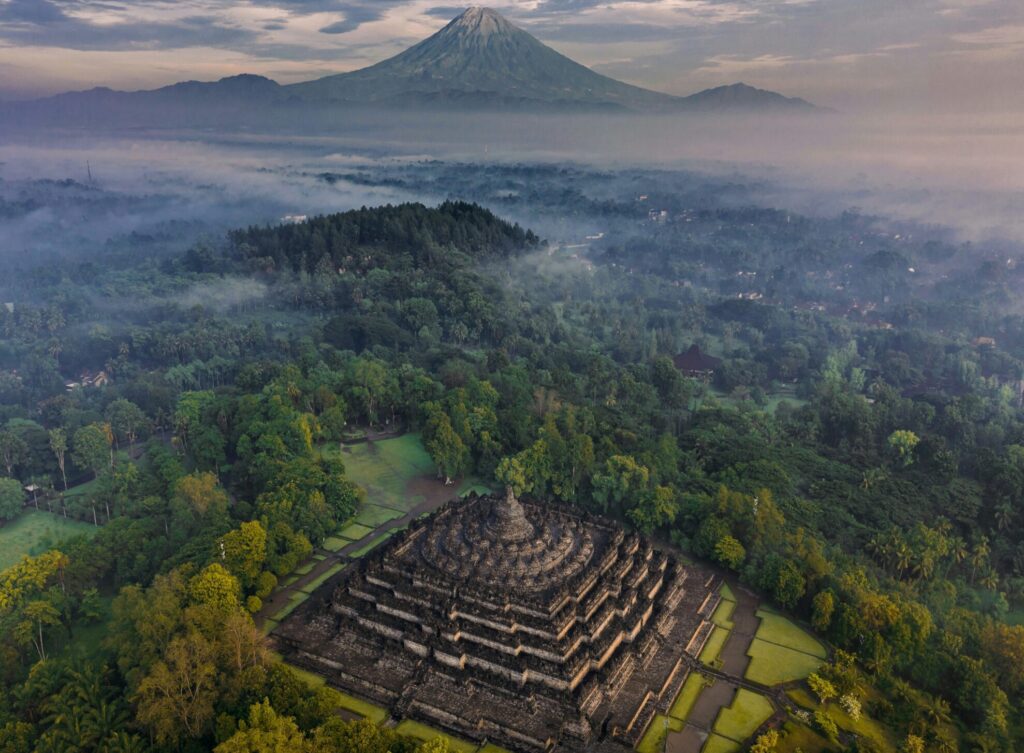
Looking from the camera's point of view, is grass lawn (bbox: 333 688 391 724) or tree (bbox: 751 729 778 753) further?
grass lawn (bbox: 333 688 391 724)

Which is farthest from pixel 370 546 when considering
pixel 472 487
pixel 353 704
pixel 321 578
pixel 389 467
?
pixel 353 704

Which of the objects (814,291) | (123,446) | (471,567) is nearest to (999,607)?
(471,567)

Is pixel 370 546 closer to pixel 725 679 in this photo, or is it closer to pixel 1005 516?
pixel 725 679

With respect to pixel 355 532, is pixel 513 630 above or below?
above

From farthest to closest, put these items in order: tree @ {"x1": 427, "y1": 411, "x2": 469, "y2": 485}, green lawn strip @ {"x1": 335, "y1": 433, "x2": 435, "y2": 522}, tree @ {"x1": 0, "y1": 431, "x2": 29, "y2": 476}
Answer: tree @ {"x1": 0, "y1": 431, "x2": 29, "y2": 476}
tree @ {"x1": 427, "y1": 411, "x2": 469, "y2": 485}
green lawn strip @ {"x1": 335, "y1": 433, "x2": 435, "y2": 522}

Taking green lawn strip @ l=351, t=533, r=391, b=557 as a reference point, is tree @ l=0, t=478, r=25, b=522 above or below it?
below

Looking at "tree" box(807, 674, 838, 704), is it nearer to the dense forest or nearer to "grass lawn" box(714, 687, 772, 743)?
the dense forest

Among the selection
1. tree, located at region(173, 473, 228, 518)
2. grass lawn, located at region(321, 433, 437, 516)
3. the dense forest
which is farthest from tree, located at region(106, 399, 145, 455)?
tree, located at region(173, 473, 228, 518)
